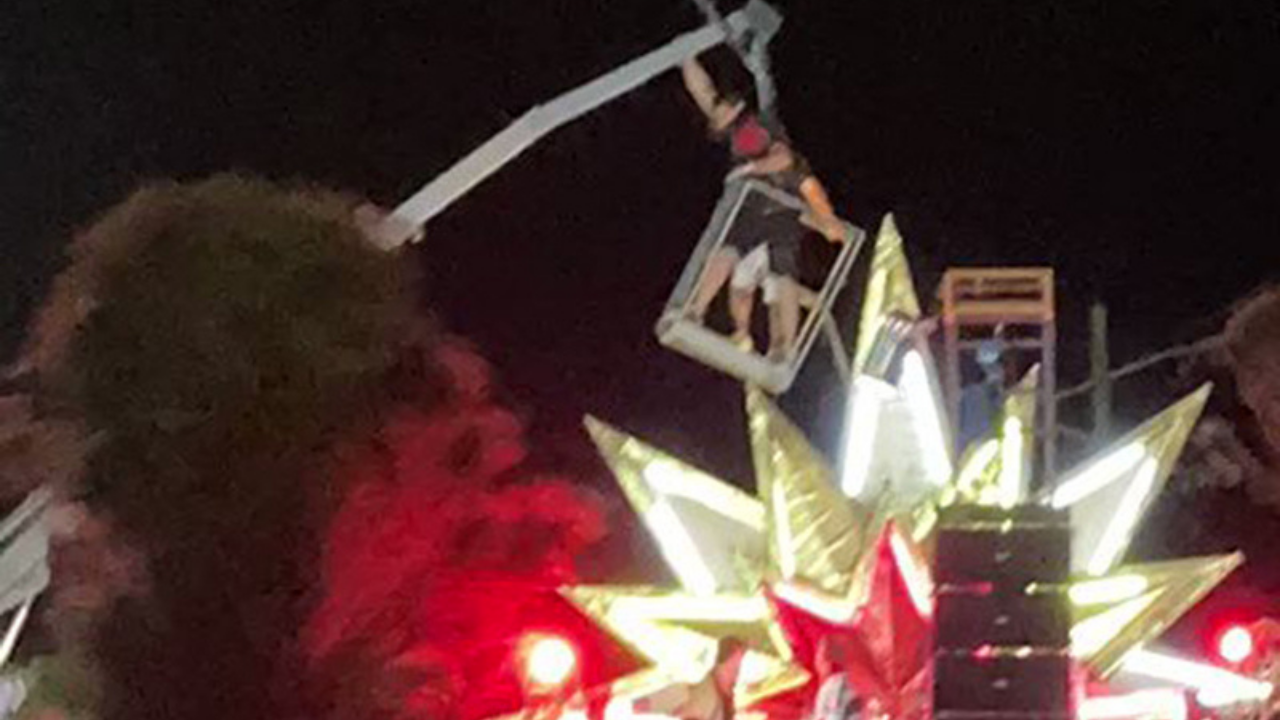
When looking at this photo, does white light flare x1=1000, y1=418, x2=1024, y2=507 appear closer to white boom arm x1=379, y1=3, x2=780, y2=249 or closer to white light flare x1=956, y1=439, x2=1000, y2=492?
white light flare x1=956, y1=439, x2=1000, y2=492

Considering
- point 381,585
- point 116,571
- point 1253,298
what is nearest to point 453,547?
point 381,585

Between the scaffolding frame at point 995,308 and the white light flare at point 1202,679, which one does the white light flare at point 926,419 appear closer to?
the scaffolding frame at point 995,308

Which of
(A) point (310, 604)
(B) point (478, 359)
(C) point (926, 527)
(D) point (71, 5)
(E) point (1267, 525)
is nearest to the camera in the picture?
(A) point (310, 604)

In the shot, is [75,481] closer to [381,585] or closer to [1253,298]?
[381,585]

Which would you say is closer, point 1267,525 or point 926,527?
point 926,527

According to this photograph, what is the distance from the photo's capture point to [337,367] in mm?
3492

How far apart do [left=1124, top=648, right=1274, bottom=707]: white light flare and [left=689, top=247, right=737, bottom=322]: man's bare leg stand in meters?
0.80

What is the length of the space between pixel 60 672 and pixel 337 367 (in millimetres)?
516

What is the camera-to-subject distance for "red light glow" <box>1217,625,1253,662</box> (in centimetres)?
412

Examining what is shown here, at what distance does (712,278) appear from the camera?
12.9 ft

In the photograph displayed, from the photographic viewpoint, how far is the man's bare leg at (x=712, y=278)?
3.94m

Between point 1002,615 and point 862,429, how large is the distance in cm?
70

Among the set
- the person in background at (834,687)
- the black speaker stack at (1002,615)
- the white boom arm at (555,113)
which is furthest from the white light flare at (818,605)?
the white boom arm at (555,113)

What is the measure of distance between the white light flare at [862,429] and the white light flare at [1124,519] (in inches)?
13.2
